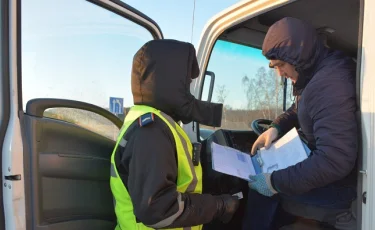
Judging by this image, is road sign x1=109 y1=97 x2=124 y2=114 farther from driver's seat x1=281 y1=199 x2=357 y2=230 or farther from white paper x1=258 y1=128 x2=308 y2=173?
driver's seat x1=281 y1=199 x2=357 y2=230

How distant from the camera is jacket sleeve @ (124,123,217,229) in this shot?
1418mm

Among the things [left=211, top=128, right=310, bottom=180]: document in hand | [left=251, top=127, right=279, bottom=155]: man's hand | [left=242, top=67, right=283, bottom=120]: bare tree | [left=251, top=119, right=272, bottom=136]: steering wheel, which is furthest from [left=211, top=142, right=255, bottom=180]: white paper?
[left=242, top=67, right=283, bottom=120]: bare tree

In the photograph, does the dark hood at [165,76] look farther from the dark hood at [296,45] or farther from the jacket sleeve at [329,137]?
the jacket sleeve at [329,137]

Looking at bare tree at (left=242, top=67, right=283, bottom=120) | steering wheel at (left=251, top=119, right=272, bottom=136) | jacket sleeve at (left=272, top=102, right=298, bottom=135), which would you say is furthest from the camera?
bare tree at (left=242, top=67, right=283, bottom=120)

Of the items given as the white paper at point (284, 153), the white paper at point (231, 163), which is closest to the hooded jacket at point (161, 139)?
the white paper at point (231, 163)

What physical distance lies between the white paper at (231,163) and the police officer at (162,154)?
114 mm

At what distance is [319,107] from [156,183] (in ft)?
2.42

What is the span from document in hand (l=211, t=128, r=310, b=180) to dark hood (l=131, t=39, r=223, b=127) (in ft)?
1.01

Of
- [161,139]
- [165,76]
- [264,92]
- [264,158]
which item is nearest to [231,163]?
[264,158]

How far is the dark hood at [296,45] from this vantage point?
1578mm

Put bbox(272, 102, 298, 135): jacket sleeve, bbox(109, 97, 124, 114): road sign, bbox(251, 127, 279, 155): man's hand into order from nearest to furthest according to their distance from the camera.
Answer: bbox(251, 127, 279, 155): man's hand
bbox(272, 102, 298, 135): jacket sleeve
bbox(109, 97, 124, 114): road sign

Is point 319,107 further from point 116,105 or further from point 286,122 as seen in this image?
point 116,105

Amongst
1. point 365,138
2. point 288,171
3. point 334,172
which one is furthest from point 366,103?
point 288,171

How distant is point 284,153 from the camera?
1.74 m
